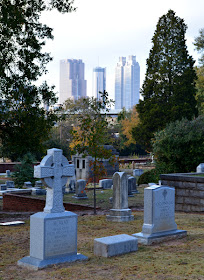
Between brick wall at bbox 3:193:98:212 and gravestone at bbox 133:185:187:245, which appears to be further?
brick wall at bbox 3:193:98:212

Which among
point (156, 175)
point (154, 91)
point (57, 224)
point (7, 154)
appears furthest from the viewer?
point (7, 154)

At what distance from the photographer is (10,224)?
1237 cm

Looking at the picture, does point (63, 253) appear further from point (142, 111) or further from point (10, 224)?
point (142, 111)

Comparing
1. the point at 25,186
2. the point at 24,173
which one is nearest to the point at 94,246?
the point at 25,186

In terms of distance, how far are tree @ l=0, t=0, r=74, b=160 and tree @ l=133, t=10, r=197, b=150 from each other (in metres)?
25.1

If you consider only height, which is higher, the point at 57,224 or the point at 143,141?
the point at 143,141

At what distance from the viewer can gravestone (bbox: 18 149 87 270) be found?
24.2ft

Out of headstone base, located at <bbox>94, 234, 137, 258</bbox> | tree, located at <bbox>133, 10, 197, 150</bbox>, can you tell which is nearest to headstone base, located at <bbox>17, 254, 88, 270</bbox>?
headstone base, located at <bbox>94, 234, 137, 258</bbox>

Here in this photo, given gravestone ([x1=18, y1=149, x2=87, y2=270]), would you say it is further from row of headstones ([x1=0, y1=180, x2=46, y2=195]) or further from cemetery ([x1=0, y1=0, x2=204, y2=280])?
row of headstones ([x1=0, y1=180, x2=46, y2=195])

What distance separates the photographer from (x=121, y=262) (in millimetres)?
7473

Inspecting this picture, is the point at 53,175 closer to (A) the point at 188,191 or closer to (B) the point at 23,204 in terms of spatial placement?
(A) the point at 188,191

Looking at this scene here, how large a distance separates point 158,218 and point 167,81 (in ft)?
112

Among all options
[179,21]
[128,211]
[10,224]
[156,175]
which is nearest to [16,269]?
[10,224]

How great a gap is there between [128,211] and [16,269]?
6.27 metres
